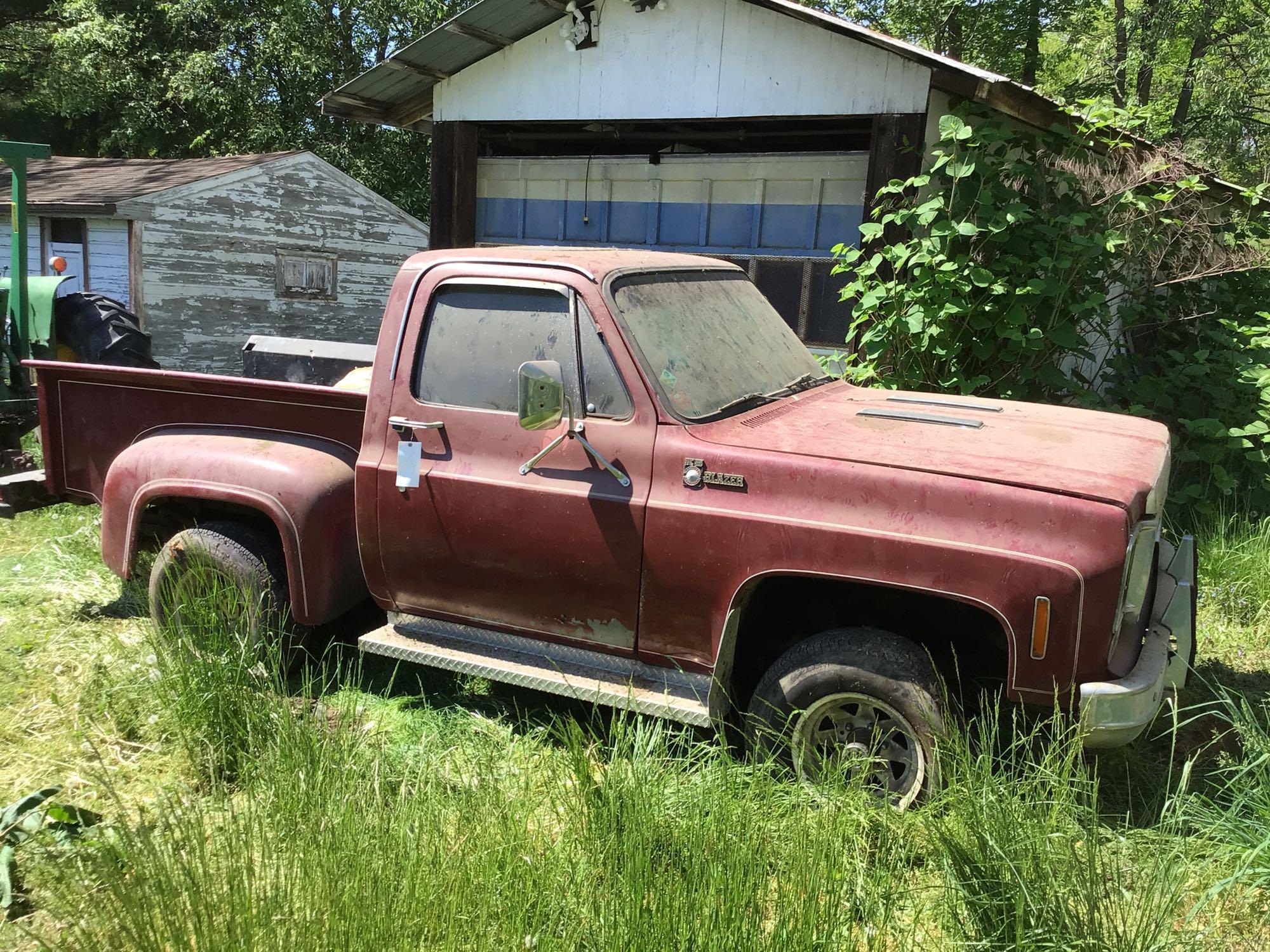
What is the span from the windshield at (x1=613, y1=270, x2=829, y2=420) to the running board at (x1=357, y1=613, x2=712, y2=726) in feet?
3.16

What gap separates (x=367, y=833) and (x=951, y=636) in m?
2.14

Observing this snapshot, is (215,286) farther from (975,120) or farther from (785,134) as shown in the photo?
(975,120)

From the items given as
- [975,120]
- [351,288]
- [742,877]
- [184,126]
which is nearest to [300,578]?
[742,877]

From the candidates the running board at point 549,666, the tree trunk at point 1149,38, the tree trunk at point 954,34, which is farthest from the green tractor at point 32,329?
the tree trunk at point 954,34

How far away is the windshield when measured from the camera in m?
3.61

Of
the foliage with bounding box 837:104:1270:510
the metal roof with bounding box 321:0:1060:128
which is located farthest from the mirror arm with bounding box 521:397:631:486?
the metal roof with bounding box 321:0:1060:128

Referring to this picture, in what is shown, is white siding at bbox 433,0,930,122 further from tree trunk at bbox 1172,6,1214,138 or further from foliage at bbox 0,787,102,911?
tree trunk at bbox 1172,6,1214,138

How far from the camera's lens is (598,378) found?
3.59m

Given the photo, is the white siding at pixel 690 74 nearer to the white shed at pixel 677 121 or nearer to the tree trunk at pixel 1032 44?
the white shed at pixel 677 121

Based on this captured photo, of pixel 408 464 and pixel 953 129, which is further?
pixel 953 129

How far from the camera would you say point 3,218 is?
14.7 m

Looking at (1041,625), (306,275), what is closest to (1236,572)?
(1041,625)

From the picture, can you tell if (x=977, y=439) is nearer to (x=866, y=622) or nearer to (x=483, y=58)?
(x=866, y=622)

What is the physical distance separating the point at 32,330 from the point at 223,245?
641 cm
